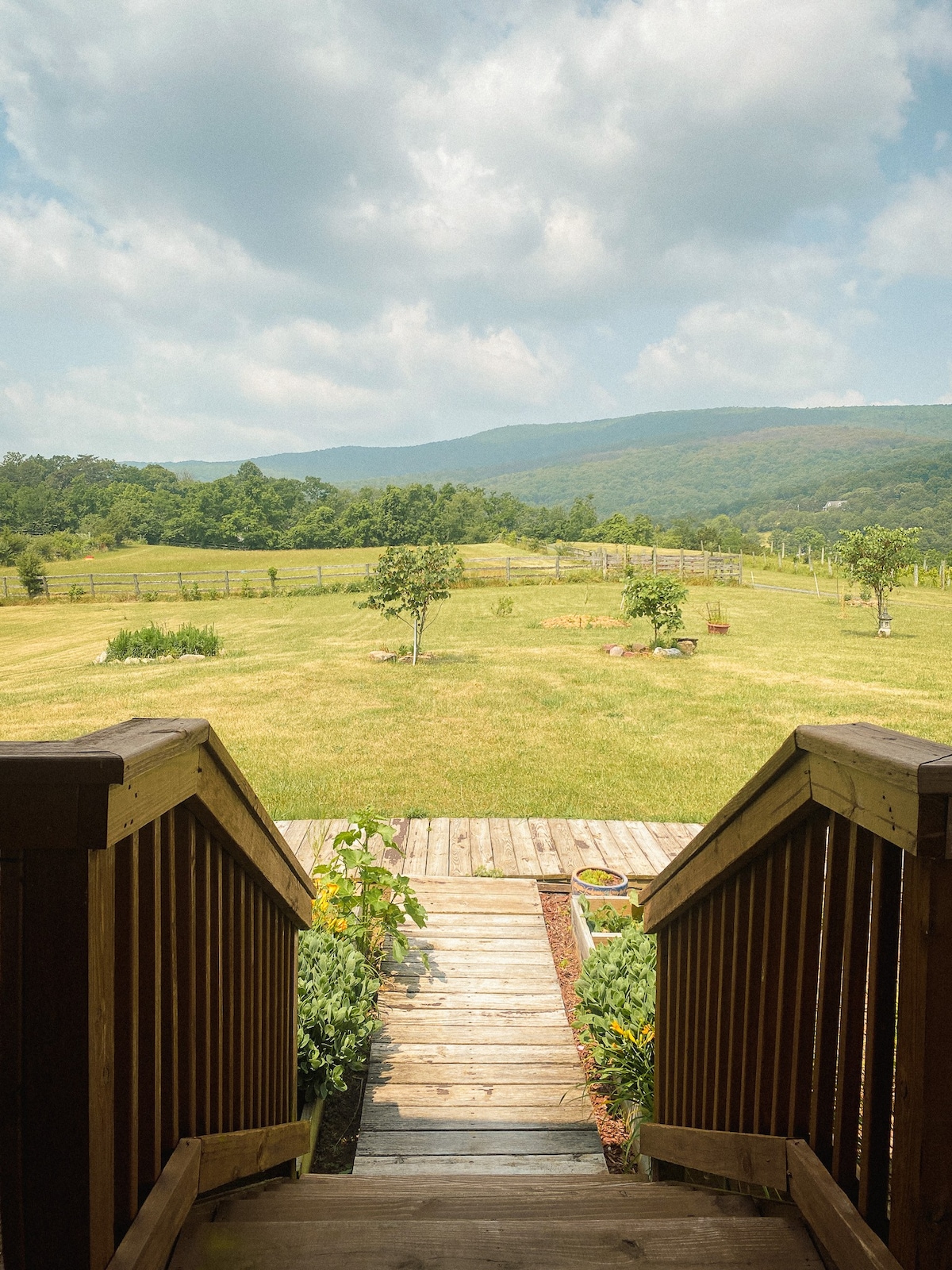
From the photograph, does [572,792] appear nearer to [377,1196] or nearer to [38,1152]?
[377,1196]

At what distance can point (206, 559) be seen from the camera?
4419 centimetres

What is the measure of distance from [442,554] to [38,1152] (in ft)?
39.6

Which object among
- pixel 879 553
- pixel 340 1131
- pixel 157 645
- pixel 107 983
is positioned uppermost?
pixel 879 553

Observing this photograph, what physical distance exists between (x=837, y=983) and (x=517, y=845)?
13.5ft

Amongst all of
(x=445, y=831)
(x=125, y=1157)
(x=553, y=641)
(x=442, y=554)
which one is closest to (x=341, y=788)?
(x=445, y=831)

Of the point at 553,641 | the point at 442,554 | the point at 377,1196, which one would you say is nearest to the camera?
the point at 377,1196

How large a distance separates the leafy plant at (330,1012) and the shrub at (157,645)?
11422 mm

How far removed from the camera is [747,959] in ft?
5.05

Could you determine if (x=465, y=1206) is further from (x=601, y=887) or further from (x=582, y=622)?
(x=582, y=622)

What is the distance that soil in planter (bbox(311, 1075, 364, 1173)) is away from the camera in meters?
2.50

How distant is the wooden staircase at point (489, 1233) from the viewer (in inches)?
44.9

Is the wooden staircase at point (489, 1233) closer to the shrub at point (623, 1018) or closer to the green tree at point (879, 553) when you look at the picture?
the shrub at point (623, 1018)

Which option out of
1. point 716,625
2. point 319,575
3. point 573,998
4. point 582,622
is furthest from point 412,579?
point 319,575

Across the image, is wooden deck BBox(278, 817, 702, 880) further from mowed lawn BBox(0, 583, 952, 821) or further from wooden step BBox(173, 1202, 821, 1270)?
wooden step BBox(173, 1202, 821, 1270)
